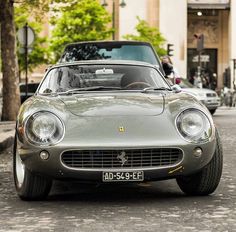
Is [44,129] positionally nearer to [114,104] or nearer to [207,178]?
[114,104]

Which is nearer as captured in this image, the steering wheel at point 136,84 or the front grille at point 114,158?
the front grille at point 114,158

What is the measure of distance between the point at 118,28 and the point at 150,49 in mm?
43245

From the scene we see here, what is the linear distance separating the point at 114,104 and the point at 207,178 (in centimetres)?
106

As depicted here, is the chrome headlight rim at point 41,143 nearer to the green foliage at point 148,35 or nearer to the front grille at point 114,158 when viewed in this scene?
the front grille at point 114,158

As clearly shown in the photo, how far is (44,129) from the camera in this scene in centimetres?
654

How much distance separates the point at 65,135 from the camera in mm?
6477

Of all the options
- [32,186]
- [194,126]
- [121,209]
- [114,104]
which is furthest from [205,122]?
[32,186]

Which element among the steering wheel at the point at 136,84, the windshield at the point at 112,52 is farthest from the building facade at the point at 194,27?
the steering wheel at the point at 136,84

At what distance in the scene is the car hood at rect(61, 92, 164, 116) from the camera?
22.0 ft

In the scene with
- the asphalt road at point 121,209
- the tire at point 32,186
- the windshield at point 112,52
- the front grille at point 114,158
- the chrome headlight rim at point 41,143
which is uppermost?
the windshield at point 112,52

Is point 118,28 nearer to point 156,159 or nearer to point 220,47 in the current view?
point 220,47

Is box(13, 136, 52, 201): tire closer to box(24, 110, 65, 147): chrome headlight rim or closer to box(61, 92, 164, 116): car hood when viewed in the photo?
box(24, 110, 65, 147): chrome headlight rim

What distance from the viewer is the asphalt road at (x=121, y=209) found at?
18.7 ft

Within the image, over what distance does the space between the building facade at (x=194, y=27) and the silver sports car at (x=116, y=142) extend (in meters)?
44.4
